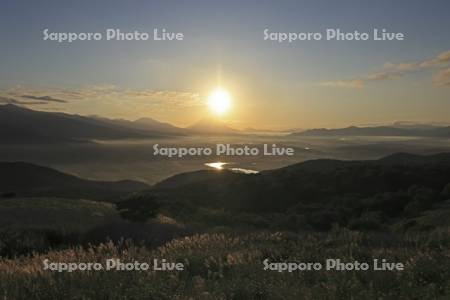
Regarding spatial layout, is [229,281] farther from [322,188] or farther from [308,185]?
[308,185]

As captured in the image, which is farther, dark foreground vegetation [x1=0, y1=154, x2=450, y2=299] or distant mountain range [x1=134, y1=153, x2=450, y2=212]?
distant mountain range [x1=134, y1=153, x2=450, y2=212]

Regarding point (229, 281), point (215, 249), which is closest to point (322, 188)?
point (215, 249)

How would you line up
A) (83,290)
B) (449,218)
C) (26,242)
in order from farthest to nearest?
Answer: (449,218) < (26,242) < (83,290)

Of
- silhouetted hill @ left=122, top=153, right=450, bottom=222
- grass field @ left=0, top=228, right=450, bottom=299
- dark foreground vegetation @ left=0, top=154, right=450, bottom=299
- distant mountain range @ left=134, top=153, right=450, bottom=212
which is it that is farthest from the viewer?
distant mountain range @ left=134, top=153, right=450, bottom=212

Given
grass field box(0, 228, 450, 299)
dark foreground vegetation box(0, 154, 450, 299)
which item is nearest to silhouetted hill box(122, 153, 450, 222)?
dark foreground vegetation box(0, 154, 450, 299)

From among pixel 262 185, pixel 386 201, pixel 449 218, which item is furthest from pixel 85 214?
pixel 262 185

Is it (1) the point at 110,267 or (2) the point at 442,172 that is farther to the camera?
(2) the point at 442,172

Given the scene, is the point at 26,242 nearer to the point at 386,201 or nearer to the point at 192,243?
the point at 192,243

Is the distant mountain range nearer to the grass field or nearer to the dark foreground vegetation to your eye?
the dark foreground vegetation

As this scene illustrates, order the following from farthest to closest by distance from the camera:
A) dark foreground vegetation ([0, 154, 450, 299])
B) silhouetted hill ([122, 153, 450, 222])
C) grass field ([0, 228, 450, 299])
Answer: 1. silhouetted hill ([122, 153, 450, 222])
2. dark foreground vegetation ([0, 154, 450, 299])
3. grass field ([0, 228, 450, 299])
